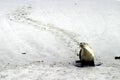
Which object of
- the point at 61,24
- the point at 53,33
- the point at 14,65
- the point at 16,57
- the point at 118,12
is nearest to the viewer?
the point at 14,65

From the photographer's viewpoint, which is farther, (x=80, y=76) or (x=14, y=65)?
(x=14, y=65)

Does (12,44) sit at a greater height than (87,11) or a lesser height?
lesser

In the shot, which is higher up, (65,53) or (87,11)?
(87,11)

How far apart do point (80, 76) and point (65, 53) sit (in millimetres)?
2391

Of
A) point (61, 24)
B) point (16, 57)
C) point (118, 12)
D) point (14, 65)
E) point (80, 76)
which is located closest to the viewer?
point (80, 76)

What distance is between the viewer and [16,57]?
371 inches

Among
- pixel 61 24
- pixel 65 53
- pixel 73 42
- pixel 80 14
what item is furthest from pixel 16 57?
pixel 80 14

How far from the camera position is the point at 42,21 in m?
13.8

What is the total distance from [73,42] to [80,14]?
4.29m

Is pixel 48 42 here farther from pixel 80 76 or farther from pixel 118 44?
pixel 80 76

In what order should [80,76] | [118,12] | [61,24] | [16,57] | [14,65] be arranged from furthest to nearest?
[118,12], [61,24], [16,57], [14,65], [80,76]

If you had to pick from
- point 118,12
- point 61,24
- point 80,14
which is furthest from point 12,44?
point 118,12

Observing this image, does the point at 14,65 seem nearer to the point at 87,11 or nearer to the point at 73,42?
the point at 73,42

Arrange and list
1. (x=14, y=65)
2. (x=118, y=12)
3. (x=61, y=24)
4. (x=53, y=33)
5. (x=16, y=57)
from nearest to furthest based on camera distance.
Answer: (x=14, y=65) → (x=16, y=57) → (x=53, y=33) → (x=61, y=24) → (x=118, y=12)
